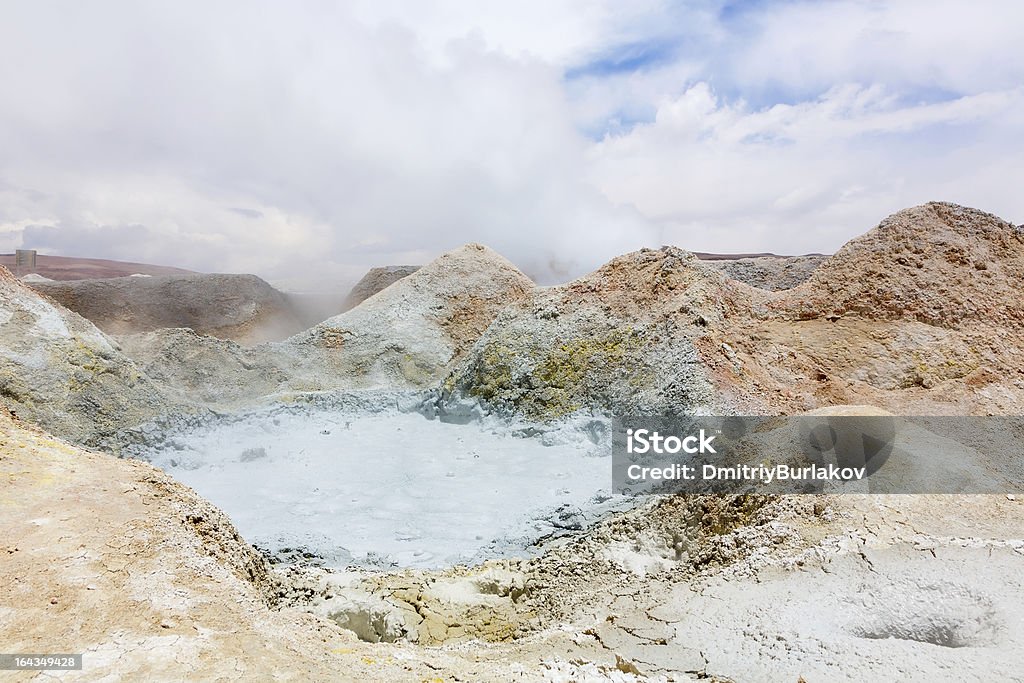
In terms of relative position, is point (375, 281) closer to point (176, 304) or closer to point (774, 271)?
point (176, 304)

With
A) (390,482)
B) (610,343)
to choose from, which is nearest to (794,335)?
(610,343)

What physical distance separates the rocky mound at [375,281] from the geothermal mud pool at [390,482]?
550 inches

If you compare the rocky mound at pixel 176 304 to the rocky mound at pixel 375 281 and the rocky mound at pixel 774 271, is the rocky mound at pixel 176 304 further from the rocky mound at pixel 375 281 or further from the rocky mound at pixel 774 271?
Result: the rocky mound at pixel 774 271

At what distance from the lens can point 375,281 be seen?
24672 millimetres

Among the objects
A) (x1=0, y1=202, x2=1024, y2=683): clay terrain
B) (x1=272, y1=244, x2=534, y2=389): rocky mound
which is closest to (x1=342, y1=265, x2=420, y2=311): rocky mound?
(x1=272, y1=244, x2=534, y2=389): rocky mound

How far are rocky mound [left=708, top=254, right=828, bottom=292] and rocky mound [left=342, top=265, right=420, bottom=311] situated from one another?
11910mm

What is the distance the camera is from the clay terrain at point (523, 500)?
304 cm

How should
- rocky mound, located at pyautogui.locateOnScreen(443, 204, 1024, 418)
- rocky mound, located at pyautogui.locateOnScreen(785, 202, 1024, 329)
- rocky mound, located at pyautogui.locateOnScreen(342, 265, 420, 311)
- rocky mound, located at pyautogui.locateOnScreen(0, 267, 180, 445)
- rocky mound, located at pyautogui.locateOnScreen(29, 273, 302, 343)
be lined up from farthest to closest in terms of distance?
rocky mound, located at pyautogui.locateOnScreen(342, 265, 420, 311), rocky mound, located at pyautogui.locateOnScreen(29, 273, 302, 343), rocky mound, located at pyautogui.locateOnScreen(785, 202, 1024, 329), rocky mound, located at pyautogui.locateOnScreen(0, 267, 180, 445), rocky mound, located at pyautogui.locateOnScreen(443, 204, 1024, 418)

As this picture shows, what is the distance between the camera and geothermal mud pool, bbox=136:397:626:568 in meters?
5.55

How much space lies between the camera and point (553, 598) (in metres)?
4.67

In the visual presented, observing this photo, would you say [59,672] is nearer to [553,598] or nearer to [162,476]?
[162,476]

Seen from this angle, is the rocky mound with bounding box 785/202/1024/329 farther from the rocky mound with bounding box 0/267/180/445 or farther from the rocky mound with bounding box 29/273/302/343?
the rocky mound with bounding box 29/273/302/343

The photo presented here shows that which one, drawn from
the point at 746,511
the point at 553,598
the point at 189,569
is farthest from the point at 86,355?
the point at 746,511

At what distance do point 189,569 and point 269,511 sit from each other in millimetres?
2990
